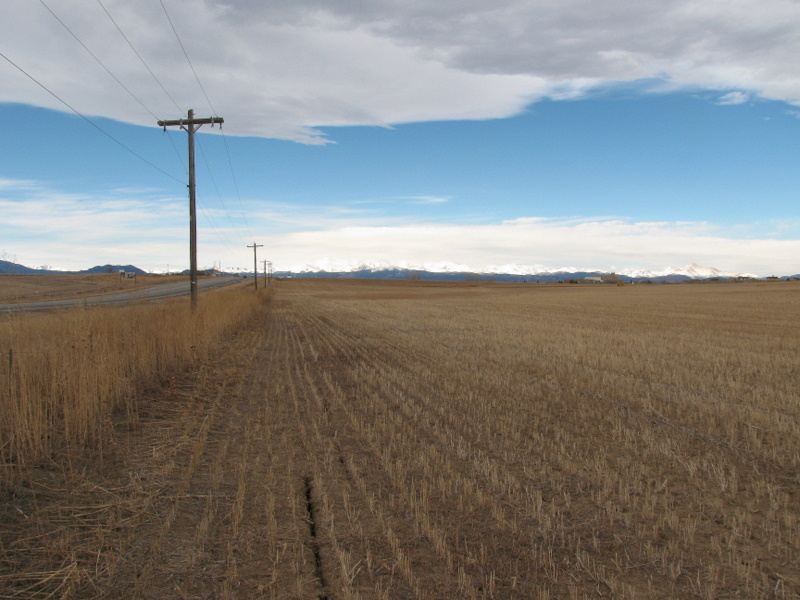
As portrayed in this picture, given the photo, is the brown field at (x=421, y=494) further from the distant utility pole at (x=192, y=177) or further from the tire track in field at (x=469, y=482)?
the distant utility pole at (x=192, y=177)

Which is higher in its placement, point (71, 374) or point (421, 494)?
point (71, 374)

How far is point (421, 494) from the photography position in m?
5.25

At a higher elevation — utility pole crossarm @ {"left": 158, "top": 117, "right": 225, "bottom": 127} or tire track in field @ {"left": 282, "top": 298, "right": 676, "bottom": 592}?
utility pole crossarm @ {"left": 158, "top": 117, "right": 225, "bottom": 127}

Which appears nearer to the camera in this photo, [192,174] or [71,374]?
[71,374]

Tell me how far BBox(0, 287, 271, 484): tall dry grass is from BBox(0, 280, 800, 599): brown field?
17 centimetres

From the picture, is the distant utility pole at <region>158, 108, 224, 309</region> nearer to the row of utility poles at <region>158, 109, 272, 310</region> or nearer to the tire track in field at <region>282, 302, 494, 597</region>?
the row of utility poles at <region>158, 109, 272, 310</region>

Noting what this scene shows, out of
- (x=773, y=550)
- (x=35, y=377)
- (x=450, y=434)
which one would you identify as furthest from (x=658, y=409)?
(x=35, y=377)

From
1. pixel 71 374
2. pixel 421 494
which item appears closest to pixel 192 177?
pixel 71 374

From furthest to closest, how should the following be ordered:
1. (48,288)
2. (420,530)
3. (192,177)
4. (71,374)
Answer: (48,288)
(192,177)
(71,374)
(420,530)

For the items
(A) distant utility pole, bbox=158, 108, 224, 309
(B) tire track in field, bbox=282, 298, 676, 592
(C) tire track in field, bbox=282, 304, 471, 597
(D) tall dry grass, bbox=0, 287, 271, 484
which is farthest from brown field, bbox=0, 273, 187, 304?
(B) tire track in field, bbox=282, 298, 676, 592

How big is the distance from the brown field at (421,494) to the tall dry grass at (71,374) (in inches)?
6.6

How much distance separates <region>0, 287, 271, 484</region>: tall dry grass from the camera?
19.4 feet

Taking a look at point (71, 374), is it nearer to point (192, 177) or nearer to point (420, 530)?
point (420, 530)

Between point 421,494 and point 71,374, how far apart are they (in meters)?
4.94
